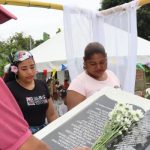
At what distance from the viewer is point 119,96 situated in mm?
2092

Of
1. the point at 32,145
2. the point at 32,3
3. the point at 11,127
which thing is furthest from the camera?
the point at 32,3

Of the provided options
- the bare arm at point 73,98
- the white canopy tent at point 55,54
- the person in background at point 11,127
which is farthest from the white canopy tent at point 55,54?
the person in background at point 11,127

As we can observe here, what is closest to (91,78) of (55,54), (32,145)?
(32,145)

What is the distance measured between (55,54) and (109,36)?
6098mm

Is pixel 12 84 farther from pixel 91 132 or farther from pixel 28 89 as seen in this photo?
pixel 91 132

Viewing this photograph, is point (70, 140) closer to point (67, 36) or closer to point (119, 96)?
point (119, 96)

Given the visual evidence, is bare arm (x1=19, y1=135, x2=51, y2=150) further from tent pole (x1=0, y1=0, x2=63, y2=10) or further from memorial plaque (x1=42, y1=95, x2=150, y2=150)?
tent pole (x1=0, y1=0, x2=63, y2=10)

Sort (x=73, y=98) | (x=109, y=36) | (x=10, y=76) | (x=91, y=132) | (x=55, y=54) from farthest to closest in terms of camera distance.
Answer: (x=55, y=54)
(x=109, y=36)
(x=10, y=76)
(x=73, y=98)
(x=91, y=132)

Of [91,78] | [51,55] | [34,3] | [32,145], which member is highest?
[34,3]

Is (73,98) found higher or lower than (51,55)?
higher

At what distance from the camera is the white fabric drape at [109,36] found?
169 inches

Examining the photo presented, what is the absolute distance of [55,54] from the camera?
35.0 ft

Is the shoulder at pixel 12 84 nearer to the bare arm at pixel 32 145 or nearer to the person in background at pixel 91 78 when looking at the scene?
the person in background at pixel 91 78

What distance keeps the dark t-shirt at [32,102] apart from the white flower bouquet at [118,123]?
151 centimetres
